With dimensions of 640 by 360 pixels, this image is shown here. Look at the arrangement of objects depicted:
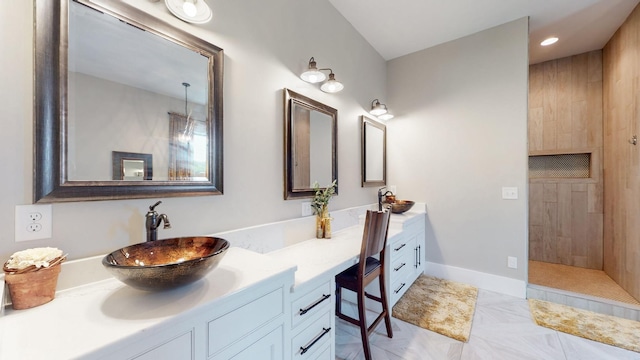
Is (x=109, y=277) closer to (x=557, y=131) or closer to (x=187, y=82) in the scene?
(x=187, y=82)

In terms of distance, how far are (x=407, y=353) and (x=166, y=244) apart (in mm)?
1723

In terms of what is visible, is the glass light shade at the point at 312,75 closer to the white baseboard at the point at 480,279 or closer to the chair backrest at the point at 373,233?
the chair backrest at the point at 373,233

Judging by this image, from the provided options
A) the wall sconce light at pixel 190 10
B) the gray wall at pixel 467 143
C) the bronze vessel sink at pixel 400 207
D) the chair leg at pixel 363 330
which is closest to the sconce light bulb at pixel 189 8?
the wall sconce light at pixel 190 10

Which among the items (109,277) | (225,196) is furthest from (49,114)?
(225,196)

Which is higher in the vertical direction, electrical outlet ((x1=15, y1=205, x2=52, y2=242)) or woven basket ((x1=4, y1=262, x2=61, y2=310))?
electrical outlet ((x1=15, y1=205, x2=52, y2=242))

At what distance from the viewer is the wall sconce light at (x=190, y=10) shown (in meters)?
1.21

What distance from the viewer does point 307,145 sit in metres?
2.04

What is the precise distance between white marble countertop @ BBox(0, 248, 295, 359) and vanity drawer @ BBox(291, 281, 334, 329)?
0.26m

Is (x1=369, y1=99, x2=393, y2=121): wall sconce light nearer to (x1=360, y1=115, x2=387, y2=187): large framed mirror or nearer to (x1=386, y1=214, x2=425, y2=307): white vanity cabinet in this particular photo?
(x1=360, y1=115, x2=387, y2=187): large framed mirror

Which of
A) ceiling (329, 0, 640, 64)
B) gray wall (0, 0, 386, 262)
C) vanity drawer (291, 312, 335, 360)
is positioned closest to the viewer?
gray wall (0, 0, 386, 262)

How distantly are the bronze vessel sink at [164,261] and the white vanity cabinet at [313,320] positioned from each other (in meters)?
0.46

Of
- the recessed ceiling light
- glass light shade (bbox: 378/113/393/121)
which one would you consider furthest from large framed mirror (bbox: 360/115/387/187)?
the recessed ceiling light

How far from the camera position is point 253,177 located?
5.30ft

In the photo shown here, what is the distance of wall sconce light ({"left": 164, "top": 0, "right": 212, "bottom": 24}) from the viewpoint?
1.21 metres
